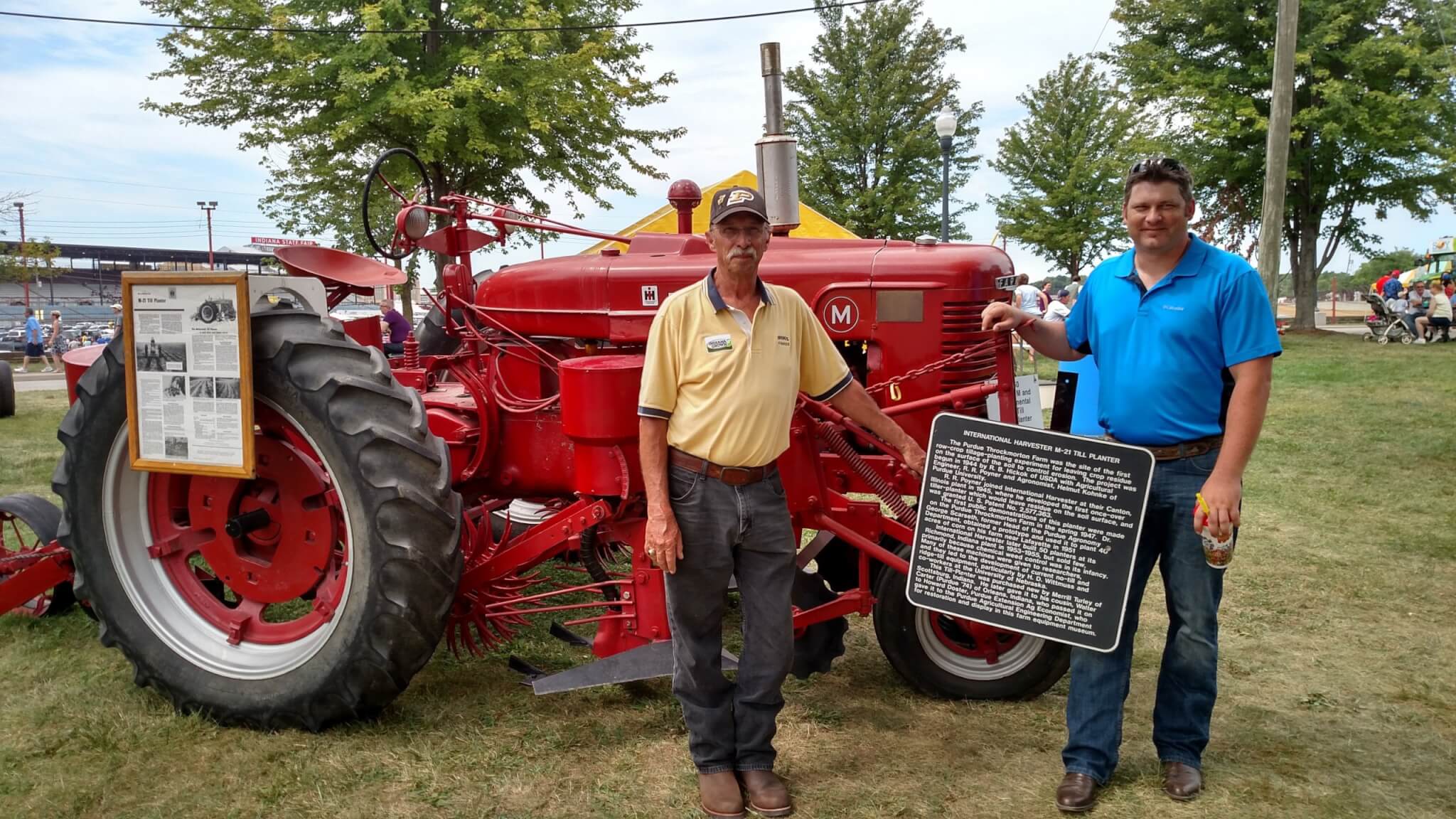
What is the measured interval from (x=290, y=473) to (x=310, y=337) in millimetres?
537

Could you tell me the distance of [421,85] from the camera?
13.7 meters

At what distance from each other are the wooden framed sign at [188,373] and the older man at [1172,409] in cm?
226

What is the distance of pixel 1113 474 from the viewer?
259 cm

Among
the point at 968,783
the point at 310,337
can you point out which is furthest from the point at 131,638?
the point at 968,783

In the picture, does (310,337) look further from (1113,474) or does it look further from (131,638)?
(1113,474)

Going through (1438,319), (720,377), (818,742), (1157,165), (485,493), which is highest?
(1157,165)

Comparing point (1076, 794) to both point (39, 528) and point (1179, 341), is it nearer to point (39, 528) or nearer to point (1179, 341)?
point (1179, 341)

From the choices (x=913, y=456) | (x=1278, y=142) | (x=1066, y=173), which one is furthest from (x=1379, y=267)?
(x=913, y=456)

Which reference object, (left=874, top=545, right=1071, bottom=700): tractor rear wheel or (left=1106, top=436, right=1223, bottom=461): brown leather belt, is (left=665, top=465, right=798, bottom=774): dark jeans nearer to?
(left=874, top=545, right=1071, bottom=700): tractor rear wheel

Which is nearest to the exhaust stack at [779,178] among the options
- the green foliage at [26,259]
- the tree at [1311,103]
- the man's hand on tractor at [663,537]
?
the man's hand on tractor at [663,537]

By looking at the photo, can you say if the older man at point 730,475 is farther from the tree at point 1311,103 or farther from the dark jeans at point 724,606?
the tree at point 1311,103

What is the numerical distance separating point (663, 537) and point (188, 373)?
1.69m

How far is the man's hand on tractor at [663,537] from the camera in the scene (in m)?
2.58

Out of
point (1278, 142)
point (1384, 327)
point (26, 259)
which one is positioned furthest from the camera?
point (26, 259)
